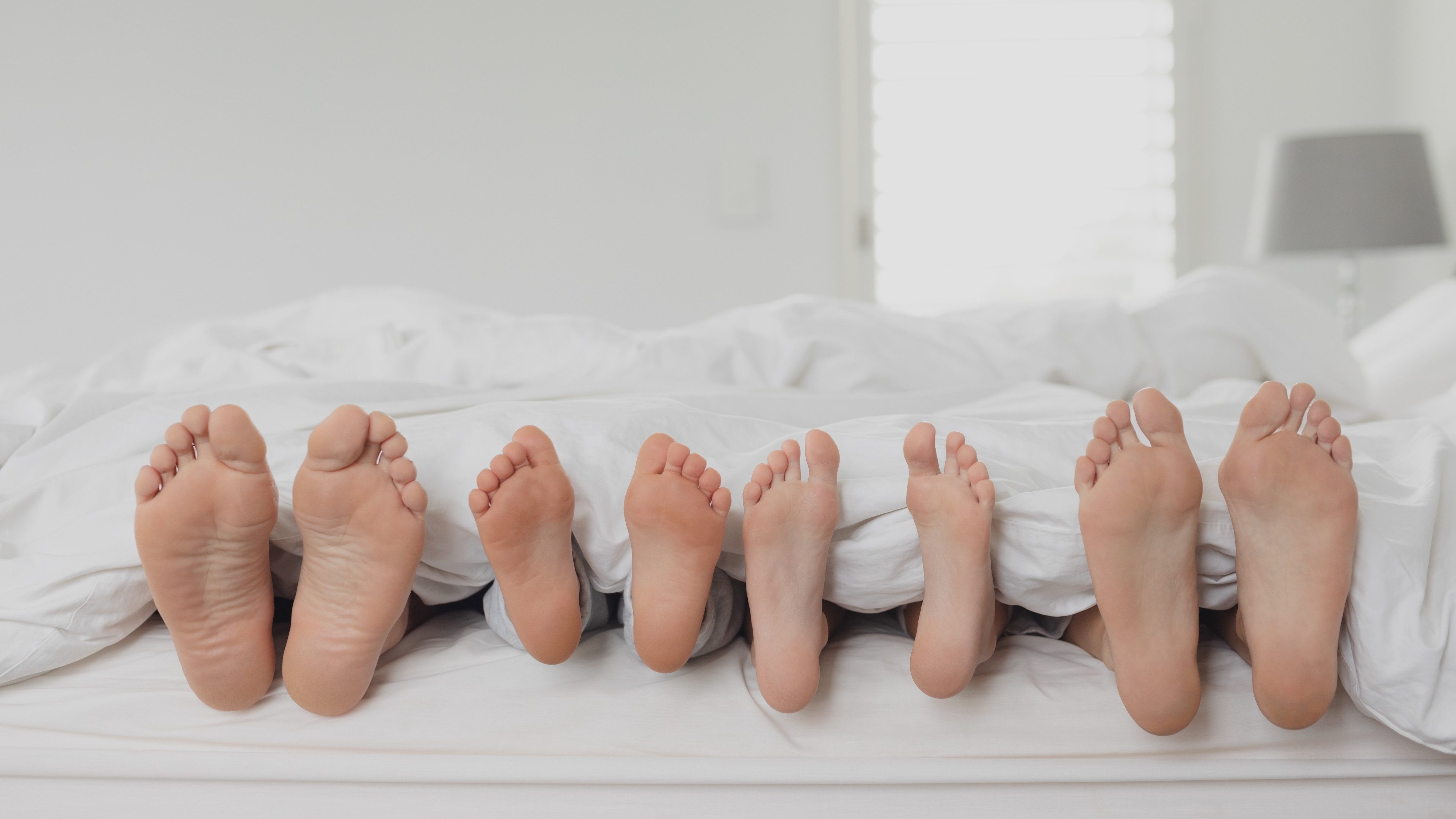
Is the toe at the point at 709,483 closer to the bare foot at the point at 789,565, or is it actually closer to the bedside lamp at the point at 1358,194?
the bare foot at the point at 789,565

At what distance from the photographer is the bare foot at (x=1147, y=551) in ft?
1.73

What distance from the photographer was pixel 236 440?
0.52 m

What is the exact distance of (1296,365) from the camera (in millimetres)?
1010

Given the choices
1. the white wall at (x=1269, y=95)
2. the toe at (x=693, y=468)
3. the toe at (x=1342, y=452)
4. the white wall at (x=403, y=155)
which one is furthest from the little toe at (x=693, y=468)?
the white wall at (x=1269, y=95)

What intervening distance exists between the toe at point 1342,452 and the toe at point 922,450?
0.22m

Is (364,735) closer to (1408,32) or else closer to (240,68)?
(240,68)

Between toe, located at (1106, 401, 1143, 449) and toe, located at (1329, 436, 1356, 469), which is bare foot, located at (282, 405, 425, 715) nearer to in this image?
toe, located at (1106, 401, 1143, 449)

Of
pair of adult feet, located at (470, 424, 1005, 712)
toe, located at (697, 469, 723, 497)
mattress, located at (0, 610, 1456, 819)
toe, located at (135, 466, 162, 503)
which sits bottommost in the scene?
mattress, located at (0, 610, 1456, 819)

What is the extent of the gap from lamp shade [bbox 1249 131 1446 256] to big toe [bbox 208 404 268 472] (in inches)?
79.0

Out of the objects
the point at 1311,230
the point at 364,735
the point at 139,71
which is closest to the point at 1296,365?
the point at 364,735

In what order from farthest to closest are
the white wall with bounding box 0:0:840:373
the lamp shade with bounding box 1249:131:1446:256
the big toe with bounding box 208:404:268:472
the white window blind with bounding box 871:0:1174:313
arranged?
the white window blind with bounding box 871:0:1174:313, the white wall with bounding box 0:0:840:373, the lamp shade with bounding box 1249:131:1446:256, the big toe with bounding box 208:404:268:472

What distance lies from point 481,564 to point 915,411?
16.6 inches

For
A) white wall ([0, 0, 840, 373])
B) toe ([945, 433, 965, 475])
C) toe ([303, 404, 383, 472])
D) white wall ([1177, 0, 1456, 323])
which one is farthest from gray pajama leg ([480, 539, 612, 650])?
white wall ([1177, 0, 1456, 323])

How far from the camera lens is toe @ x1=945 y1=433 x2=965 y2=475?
1.85 feet
